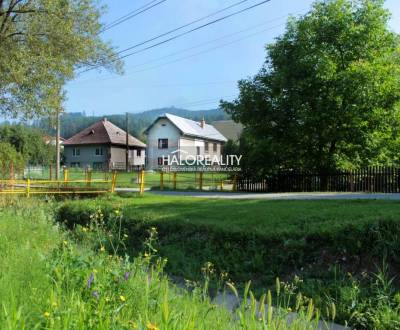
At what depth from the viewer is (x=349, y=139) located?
2111 centimetres

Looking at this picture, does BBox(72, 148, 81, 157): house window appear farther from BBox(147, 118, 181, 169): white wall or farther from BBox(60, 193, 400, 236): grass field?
BBox(60, 193, 400, 236): grass field

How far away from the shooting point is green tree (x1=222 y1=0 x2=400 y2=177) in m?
20.3

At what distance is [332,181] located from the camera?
2123 cm

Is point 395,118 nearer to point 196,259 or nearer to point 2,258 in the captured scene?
point 196,259

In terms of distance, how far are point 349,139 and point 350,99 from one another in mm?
2021

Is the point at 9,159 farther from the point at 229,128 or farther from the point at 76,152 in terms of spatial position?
the point at 229,128

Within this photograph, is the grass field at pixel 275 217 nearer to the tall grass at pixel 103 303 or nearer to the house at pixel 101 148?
the tall grass at pixel 103 303

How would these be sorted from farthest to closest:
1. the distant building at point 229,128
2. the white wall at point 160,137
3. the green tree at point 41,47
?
1. the distant building at point 229,128
2. the white wall at point 160,137
3. the green tree at point 41,47

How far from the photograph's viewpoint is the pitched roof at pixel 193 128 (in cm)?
5747

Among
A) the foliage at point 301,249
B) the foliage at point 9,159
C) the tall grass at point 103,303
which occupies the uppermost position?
the foliage at point 9,159

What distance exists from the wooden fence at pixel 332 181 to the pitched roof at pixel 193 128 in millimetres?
33592

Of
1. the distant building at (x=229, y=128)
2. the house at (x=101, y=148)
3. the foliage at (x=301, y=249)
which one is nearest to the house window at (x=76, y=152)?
the house at (x=101, y=148)

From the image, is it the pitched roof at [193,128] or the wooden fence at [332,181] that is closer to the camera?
the wooden fence at [332,181]

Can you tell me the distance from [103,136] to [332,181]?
5308 cm
